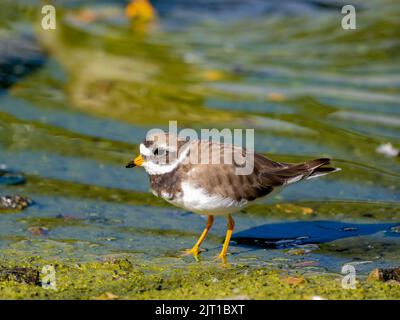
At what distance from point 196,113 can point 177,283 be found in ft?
17.7

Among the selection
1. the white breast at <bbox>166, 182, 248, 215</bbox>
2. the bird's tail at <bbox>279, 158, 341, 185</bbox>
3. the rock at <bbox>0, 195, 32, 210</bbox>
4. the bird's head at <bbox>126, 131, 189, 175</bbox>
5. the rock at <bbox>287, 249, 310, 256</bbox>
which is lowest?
the rock at <bbox>287, 249, 310, 256</bbox>

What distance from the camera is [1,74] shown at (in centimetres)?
1195

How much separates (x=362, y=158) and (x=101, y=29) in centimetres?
734

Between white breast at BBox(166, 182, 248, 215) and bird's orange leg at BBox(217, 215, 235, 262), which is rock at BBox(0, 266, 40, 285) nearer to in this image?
white breast at BBox(166, 182, 248, 215)

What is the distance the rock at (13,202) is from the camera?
7.96m

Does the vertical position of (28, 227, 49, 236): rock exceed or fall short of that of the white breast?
it falls short

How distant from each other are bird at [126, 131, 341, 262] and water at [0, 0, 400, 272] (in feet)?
1.64

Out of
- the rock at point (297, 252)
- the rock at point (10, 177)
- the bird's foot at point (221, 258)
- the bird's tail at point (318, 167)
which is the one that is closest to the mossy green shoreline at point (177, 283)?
the bird's foot at point (221, 258)

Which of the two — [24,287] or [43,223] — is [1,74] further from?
[24,287]

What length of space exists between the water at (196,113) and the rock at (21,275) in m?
0.67

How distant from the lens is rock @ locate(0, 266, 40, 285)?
19.3 ft

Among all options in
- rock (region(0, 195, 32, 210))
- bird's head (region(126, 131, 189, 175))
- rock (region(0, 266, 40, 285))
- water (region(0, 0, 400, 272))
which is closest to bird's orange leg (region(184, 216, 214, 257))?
water (region(0, 0, 400, 272))
